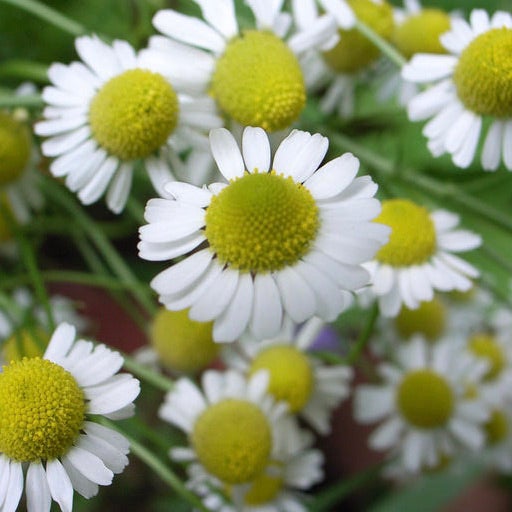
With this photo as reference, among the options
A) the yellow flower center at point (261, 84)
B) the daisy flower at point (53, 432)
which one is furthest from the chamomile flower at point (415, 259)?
the daisy flower at point (53, 432)

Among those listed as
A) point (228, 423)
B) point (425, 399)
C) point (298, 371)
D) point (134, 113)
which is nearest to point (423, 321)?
point (425, 399)

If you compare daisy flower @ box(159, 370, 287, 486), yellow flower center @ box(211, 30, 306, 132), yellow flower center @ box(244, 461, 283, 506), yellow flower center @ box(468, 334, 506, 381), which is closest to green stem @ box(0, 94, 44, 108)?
yellow flower center @ box(211, 30, 306, 132)

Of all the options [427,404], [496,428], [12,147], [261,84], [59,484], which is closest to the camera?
[59,484]

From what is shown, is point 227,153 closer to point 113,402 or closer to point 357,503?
point 113,402

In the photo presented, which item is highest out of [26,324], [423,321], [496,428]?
[26,324]

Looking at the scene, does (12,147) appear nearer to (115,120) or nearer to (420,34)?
(115,120)

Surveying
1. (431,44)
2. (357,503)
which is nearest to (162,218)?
(431,44)

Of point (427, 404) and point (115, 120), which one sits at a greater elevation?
point (115, 120)

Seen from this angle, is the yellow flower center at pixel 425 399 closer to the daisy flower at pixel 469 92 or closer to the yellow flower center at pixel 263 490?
the yellow flower center at pixel 263 490
